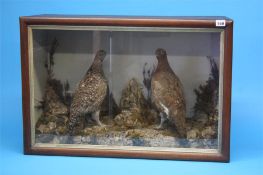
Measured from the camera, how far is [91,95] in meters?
1.87

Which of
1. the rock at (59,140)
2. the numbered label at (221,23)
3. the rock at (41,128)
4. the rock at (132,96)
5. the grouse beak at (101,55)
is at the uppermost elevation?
the numbered label at (221,23)

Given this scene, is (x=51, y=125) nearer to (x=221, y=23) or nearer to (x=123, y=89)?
(x=123, y=89)

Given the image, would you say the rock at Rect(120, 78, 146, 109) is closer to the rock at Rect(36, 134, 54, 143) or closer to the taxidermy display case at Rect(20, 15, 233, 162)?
the taxidermy display case at Rect(20, 15, 233, 162)

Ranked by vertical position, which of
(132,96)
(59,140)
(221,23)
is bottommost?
(59,140)

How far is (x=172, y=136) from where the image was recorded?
6.06 ft

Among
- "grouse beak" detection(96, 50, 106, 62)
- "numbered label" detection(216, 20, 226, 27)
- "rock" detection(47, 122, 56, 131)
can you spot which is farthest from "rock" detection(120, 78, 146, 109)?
"numbered label" detection(216, 20, 226, 27)

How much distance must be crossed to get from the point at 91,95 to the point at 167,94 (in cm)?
27

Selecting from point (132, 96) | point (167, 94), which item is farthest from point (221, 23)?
point (132, 96)

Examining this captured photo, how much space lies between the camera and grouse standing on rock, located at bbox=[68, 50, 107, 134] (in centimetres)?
188

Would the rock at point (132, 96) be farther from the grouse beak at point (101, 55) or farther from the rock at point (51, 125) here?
the rock at point (51, 125)

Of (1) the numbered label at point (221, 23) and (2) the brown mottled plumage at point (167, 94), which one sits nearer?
(1) the numbered label at point (221, 23)

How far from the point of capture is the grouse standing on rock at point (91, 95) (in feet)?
6.15

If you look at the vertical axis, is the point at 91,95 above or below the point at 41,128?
above

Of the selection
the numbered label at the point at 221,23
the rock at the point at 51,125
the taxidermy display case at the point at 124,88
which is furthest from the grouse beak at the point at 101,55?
the numbered label at the point at 221,23
